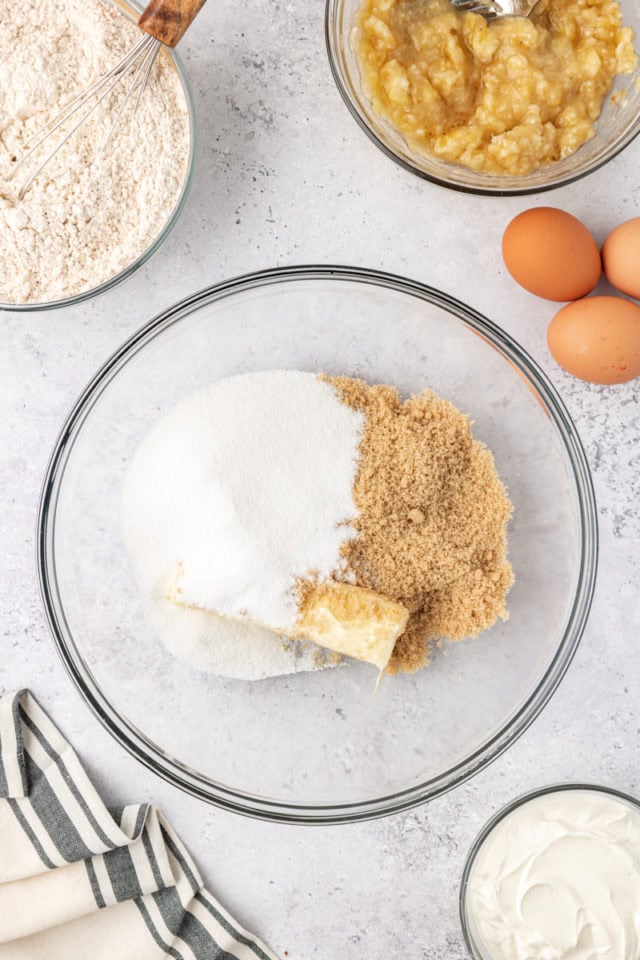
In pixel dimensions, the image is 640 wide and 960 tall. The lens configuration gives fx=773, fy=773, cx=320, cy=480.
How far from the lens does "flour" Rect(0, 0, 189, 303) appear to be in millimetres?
1280

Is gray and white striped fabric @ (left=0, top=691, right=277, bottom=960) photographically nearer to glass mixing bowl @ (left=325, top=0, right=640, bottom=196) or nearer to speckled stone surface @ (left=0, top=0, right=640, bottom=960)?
speckled stone surface @ (left=0, top=0, right=640, bottom=960)

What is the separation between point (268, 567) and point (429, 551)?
0.26 metres

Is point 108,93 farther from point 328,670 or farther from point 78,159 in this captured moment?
point 328,670

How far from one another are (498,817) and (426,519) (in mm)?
554

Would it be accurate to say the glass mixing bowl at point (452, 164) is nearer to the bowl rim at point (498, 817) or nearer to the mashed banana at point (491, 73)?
the mashed banana at point (491, 73)

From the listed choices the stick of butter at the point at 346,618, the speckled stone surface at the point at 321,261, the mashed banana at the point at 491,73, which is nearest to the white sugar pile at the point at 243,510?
the stick of butter at the point at 346,618

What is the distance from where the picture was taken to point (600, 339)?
4.17 feet

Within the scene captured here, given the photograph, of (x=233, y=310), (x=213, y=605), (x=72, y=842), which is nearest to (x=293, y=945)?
(x=72, y=842)

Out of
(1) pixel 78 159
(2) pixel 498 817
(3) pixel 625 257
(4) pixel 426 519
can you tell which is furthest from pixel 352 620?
(1) pixel 78 159

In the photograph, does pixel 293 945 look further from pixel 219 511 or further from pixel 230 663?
pixel 219 511

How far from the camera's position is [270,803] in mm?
1398

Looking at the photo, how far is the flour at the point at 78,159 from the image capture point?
128cm

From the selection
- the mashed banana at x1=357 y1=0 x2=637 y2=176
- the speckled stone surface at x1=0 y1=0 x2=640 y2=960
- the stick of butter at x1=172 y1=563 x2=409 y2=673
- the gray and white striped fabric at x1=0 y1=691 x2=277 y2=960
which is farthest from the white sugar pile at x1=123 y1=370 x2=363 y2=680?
the mashed banana at x1=357 y1=0 x2=637 y2=176

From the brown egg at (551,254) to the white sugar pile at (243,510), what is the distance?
38 centimetres
